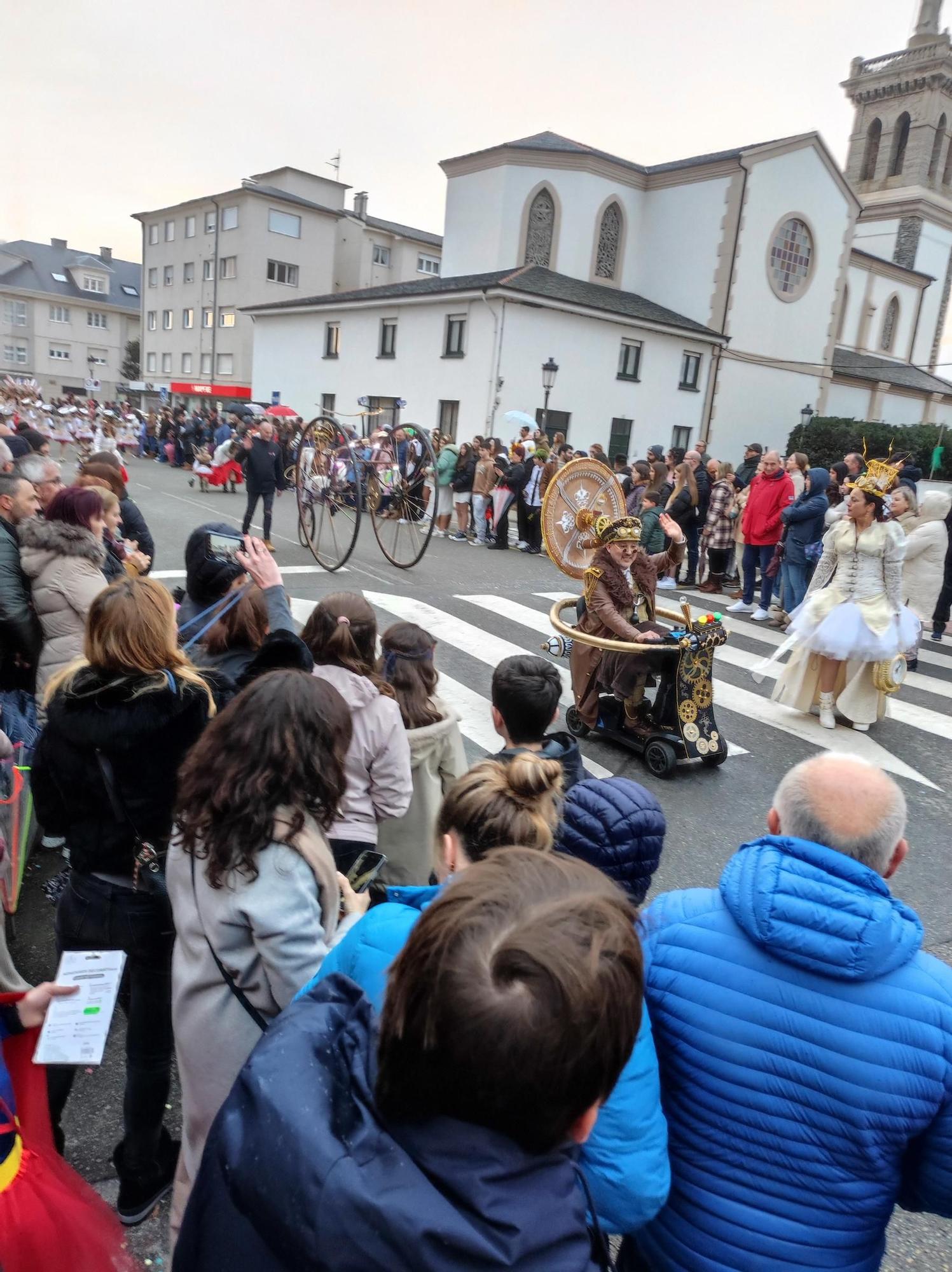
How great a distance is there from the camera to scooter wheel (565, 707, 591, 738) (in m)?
6.39

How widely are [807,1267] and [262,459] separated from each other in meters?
12.1

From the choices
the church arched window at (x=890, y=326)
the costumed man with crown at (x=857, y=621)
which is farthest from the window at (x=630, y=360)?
the church arched window at (x=890, y=326)

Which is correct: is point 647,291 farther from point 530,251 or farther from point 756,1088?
point 756,1088

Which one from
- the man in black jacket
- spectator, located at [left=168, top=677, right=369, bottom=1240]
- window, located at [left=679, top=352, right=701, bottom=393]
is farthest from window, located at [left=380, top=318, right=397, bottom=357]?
spectator, located at [left=168, top=677, right=369, bottom=1240]

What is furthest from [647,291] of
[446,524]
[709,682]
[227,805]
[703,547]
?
[227,805]

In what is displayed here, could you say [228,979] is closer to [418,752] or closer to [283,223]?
→ [418,752]

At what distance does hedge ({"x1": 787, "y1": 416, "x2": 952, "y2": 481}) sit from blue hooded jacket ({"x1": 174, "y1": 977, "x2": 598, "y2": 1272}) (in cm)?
3201

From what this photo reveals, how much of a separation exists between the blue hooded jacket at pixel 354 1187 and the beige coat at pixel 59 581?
3.59 meters

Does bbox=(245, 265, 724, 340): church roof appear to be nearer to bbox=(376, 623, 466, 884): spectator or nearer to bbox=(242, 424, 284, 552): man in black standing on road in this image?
bbox=(242, 424, 284, 552): man in black standing on road

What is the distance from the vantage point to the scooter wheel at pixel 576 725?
6387 mm

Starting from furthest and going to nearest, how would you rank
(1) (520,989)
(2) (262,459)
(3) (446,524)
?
(3) (446,524) → (2) (262,459) → (1) (520,989)

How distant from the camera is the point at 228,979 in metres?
1.88

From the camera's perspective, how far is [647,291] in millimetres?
32406

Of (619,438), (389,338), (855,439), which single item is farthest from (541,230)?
(855,439)
